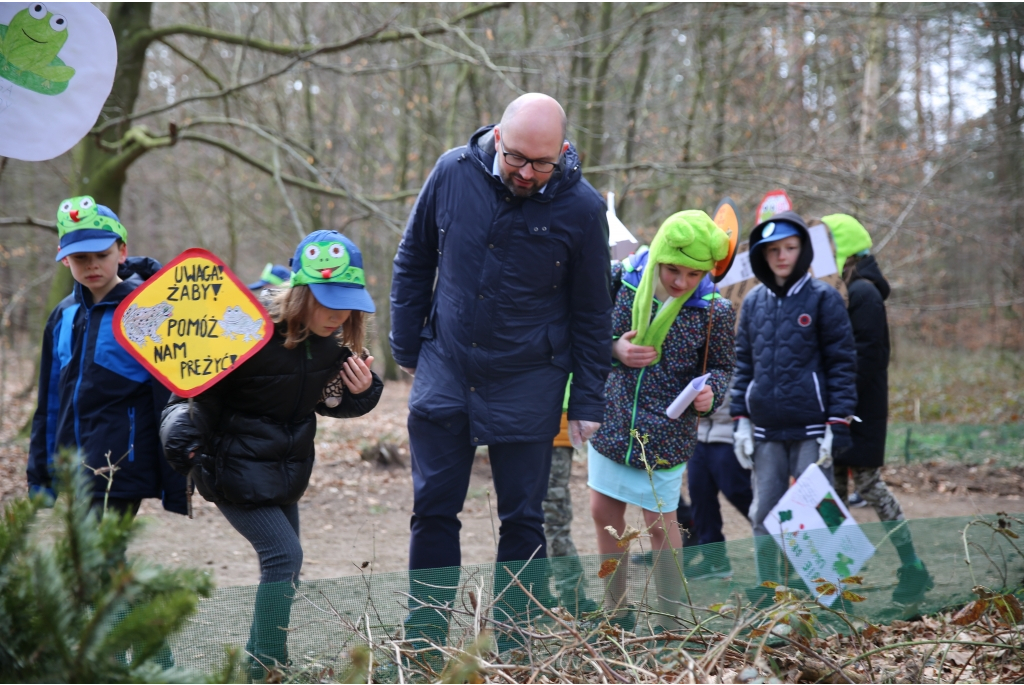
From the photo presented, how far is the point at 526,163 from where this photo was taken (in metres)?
3.13

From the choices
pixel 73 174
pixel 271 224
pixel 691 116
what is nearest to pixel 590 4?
pixel 691 116

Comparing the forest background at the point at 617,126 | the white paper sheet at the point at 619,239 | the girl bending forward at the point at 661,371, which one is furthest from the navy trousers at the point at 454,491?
the forest background at the point at 617,126

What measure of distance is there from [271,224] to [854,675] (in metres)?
17.5

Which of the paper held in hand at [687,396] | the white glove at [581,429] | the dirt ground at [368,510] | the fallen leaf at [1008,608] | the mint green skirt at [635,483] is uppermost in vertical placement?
the paper held in hand at [687,396]

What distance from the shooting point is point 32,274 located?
671 inches

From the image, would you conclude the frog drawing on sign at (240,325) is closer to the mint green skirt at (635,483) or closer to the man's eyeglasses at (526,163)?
the man's eyeglasses at (526,163)

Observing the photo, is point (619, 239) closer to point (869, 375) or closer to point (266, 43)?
point (869, 375)

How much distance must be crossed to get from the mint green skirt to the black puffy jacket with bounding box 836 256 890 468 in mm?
1575

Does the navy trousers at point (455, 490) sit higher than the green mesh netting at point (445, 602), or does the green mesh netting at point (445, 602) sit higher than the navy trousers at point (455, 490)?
the navy trousers at point (455, 490)

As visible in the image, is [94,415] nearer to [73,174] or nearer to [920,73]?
[73,174]

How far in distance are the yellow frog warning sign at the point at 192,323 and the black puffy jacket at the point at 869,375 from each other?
3546 mm

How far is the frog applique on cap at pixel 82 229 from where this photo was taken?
3330mm

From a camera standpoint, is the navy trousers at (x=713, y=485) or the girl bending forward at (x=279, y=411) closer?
the girl bending forward at (x=279, y=411)

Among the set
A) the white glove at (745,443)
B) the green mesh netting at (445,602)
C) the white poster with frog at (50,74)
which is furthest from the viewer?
the white glove at (745,443)
